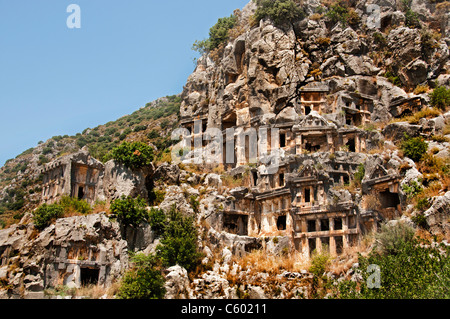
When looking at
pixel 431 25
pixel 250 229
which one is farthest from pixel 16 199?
pixel 431 25

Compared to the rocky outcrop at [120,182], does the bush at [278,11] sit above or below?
above

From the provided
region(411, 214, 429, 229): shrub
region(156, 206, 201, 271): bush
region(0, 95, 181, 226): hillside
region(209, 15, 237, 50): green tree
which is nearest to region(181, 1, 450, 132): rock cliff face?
region(209, 15, 237, 50): green tree

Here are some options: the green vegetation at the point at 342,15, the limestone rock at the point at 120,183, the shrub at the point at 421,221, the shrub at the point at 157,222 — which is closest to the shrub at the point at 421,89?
the green vegetation at the point at 342,15

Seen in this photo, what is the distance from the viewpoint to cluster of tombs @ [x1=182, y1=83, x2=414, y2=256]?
35.3 metres

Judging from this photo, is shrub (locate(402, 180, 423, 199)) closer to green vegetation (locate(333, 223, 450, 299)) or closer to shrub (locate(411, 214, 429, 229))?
shrub (locate(411, 214, 429, 229))

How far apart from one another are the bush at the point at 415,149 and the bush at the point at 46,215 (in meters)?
28.0

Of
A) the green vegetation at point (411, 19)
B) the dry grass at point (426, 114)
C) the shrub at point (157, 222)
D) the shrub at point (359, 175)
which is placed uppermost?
the green vegetation at point (411, 19)

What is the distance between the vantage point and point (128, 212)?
115 ft

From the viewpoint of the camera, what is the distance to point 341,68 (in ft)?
180

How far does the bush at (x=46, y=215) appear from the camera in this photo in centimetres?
3369

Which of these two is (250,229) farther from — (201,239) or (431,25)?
(431,25)

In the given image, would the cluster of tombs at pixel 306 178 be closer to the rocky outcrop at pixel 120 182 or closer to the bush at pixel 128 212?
the rocky outcrop at pixel 120 182

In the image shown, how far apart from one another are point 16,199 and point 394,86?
55.0 m

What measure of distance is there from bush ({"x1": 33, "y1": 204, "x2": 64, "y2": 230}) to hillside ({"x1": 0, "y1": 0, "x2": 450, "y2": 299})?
0.09 m
